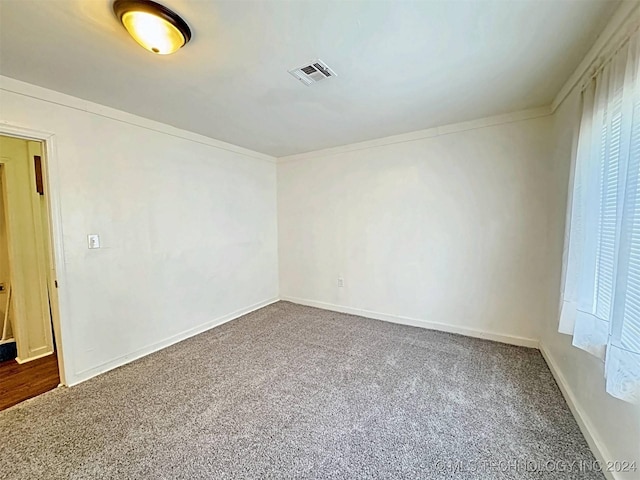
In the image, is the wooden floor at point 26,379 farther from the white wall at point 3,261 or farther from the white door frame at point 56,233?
the white wall at point 3,261

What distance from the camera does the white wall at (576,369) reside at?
1.30 meters

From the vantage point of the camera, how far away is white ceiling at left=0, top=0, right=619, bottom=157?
4.45ft

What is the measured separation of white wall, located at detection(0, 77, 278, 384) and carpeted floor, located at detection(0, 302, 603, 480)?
1.27 feet

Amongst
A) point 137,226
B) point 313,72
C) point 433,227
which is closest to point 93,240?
point 137,226

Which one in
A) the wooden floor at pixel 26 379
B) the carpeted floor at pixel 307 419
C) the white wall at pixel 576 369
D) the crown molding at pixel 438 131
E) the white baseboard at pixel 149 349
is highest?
the crown molding at pixel 438 131

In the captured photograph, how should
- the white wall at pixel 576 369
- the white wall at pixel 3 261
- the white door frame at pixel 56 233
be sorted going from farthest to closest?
the white wall at pixel 3 261
the white door frame at pixel 56 233
the white wall at pixel 576 369

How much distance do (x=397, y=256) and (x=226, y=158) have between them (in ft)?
8.42

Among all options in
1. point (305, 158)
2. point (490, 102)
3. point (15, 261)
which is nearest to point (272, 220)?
point (305, 158)

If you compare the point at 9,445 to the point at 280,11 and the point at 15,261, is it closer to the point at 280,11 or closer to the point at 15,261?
the point at 15,261

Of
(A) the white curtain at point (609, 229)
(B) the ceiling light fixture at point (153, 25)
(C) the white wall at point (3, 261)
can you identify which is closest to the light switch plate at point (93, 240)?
(C) the white wall at point (3, 261)

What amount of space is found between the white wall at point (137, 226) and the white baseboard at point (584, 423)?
11.3 feet

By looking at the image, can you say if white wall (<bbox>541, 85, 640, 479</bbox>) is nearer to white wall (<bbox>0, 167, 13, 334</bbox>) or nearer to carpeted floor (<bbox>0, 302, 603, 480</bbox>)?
carpeted floor (<bbox>0, 302, 603, 480</bbox>)

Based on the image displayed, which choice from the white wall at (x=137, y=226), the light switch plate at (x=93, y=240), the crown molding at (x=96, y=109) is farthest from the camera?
the light switch plate at (x=93, y=240)

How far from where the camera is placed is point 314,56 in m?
1.72
